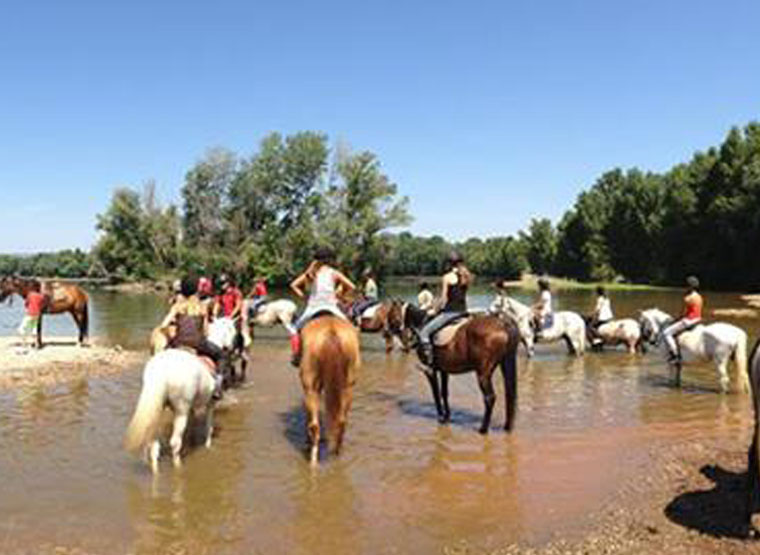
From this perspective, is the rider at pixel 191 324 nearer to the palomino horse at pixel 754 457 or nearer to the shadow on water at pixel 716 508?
the shadow on water at pixel 716 508

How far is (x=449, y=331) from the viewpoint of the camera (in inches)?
448

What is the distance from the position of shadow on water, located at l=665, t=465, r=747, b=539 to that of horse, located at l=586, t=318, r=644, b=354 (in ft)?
41.4

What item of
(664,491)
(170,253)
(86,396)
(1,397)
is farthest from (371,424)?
(170,253)

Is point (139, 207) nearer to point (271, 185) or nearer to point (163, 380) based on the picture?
point (271, 185)

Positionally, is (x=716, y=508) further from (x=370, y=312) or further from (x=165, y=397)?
(x=370, y=312)

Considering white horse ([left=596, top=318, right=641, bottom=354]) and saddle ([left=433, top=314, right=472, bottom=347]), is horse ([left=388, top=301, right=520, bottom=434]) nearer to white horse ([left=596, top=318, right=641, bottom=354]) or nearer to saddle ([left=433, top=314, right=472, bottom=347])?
saddle ([left=433, top=314, right=472, bottom=347])

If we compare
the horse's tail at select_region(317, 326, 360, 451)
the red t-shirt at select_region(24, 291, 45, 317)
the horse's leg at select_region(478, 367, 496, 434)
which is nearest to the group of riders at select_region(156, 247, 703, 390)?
the horse's tail at select_region(317, 326, 360, 451)

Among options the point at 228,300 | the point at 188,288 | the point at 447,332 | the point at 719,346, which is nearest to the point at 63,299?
the point at 228,300

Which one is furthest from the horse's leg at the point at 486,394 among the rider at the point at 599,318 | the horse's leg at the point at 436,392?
the rider at the point at 599,318

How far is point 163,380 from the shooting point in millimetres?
8555

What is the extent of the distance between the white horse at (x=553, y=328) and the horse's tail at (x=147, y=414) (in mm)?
12506

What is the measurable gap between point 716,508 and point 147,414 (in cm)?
601

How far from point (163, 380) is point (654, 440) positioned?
21.9 feet

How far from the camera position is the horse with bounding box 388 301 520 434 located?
10.7 meters
